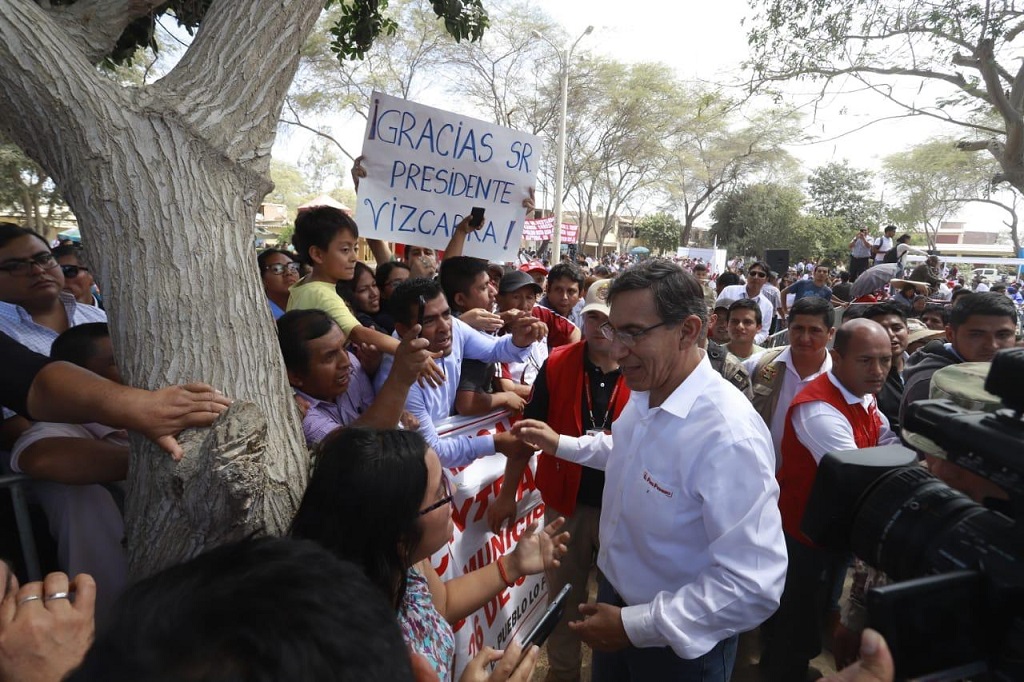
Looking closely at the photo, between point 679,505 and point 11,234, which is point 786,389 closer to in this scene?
point 679,505

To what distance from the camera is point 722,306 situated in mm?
5285

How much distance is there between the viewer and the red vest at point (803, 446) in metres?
2.59

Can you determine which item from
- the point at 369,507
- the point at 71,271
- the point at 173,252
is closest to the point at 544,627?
the point at 369,507

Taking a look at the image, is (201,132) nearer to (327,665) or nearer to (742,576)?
(327,665)

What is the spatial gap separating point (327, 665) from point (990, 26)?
1014cm

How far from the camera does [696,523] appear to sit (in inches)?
66.0

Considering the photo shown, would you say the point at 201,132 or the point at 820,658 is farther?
the point at 820,658

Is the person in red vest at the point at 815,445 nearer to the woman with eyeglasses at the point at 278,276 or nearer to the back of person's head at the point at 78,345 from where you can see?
the back of person's head at the point at 78,345

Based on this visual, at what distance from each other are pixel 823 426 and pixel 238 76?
2.51 m

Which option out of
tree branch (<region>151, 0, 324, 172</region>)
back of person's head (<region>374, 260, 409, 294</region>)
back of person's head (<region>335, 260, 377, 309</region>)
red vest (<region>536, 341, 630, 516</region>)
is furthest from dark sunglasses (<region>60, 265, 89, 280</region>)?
red vest (<region>536, 341, 630, 516</region>)

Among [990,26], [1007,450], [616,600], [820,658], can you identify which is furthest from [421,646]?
[990,26]

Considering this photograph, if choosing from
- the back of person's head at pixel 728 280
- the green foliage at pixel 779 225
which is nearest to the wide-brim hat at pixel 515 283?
the back of person's head at pixel 728 280

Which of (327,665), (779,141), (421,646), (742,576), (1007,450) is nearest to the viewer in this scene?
(327,665)

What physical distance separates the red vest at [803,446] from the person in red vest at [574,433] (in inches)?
32.4
